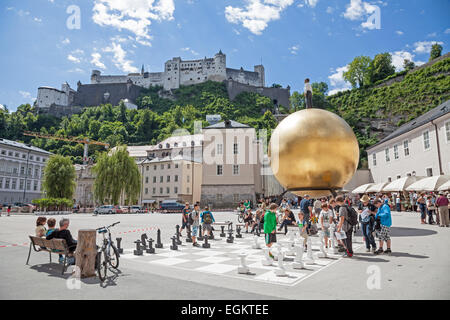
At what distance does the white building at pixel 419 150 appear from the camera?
81.3 feet

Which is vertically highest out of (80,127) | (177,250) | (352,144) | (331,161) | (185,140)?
(80,127)

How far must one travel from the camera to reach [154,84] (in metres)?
136

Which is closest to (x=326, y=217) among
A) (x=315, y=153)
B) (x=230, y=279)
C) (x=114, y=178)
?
(x=315, y=153)

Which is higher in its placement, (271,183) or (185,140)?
(185,140)

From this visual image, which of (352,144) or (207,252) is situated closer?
(352,144)

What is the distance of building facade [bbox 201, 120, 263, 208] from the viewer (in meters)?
42.6

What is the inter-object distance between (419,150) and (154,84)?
4978 inches

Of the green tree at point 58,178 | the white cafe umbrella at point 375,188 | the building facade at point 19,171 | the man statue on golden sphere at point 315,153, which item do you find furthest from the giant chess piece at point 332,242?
the building facade at point 19,171

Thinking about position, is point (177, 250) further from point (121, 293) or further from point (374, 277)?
point (374, 277)

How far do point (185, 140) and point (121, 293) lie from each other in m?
59.2

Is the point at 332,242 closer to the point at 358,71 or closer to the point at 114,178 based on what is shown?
the point at 114,178

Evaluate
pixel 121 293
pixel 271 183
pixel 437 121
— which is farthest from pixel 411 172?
pixel 121 293

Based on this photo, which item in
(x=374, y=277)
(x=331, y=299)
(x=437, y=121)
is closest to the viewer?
(x=331, y=299)

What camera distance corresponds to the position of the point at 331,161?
7.57 metres
